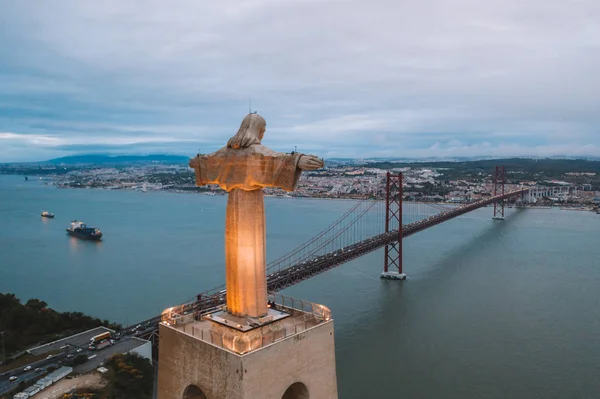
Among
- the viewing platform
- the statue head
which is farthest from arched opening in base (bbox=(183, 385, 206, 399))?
the statue head

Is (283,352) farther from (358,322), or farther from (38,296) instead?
(38,296)

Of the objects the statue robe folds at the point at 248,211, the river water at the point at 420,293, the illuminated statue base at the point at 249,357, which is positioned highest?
the statue robe folds at the point at 248,211

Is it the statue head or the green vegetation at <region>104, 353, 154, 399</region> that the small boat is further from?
the statue head

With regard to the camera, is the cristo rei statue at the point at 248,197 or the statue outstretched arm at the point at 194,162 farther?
the statue outstretched arm at the point at 194,162

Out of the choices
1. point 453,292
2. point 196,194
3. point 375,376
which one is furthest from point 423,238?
point 196,194

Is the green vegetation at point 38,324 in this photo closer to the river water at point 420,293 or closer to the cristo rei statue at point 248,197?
the river water at point 420,293

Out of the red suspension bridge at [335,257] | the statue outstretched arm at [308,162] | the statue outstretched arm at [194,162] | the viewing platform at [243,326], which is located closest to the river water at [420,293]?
the red suspension bridge at [335,257]
